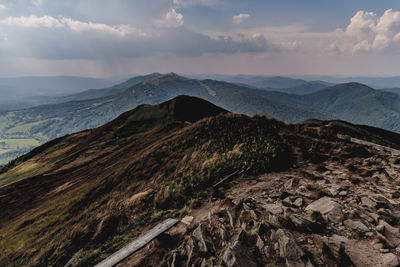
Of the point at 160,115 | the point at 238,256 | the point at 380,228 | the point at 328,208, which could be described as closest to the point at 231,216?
the point at 238,256

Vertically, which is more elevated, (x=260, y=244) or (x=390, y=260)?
(x=390, y=260)

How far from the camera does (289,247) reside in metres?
6.22

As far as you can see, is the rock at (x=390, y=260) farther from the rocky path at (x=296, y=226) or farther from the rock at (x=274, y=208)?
the rock at (x=274, y=208)

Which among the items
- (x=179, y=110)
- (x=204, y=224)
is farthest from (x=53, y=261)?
(x=179, y=110)

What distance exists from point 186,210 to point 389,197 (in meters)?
10.1

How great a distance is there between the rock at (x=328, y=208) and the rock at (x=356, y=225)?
0.32 m

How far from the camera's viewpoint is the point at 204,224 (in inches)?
330

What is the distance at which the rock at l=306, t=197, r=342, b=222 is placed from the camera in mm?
7793

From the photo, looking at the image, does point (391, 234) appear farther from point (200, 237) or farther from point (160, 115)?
point (160, 115)

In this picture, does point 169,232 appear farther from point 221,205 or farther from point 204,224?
point 221,205

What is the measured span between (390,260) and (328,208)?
2683mm

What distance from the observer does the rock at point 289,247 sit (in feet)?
19.8

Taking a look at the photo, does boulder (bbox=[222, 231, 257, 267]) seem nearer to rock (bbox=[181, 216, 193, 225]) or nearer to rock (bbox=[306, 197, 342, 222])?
rock (bbox=[181, 216, 193, 225])

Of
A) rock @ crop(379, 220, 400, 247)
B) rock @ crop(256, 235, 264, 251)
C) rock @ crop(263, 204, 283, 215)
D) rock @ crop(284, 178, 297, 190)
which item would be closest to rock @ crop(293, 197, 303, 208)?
rock @ crop(263, 204, 283, 215)
